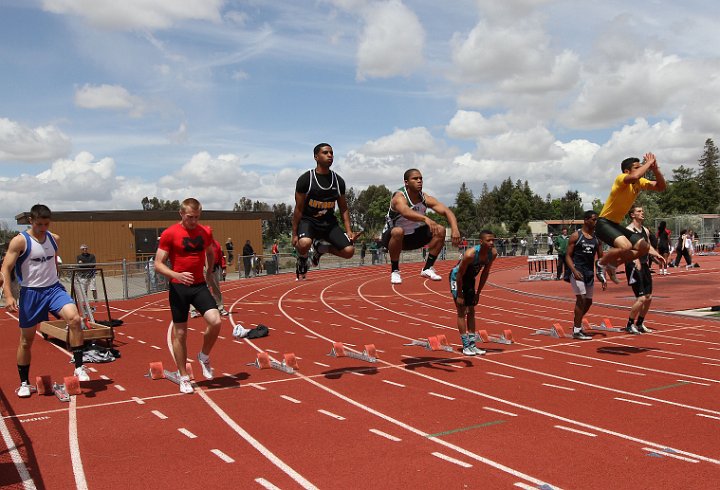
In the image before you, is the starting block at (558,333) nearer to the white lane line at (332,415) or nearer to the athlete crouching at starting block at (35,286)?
the white lane line at (332,415)

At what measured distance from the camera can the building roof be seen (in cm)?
3659

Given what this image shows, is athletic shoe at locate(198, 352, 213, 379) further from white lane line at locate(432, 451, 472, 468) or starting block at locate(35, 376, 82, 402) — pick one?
white lane line at locate(432, 451, 472, 468)

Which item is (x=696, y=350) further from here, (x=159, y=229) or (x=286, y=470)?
(x=159, y=229)

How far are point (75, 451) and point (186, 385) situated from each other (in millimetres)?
2211

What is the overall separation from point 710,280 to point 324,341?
16.1 meters

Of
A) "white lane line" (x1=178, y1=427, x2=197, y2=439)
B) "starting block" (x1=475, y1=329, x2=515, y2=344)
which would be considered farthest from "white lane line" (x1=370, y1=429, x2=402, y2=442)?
"starting block" (x1=475, y1=329, x2=515, y2=344)

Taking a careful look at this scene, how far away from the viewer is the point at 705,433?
228 inches

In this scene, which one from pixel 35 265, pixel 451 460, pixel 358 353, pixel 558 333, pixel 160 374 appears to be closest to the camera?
pixel 451 460

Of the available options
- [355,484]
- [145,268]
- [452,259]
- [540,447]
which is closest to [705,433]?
[540,447]

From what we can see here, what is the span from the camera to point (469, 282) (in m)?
9.98

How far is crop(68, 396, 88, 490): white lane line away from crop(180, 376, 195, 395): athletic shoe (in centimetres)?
121

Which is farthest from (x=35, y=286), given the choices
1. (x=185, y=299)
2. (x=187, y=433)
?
(x=187, y=433)

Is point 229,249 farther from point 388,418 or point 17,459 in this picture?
point 17,459

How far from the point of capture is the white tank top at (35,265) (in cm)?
753
